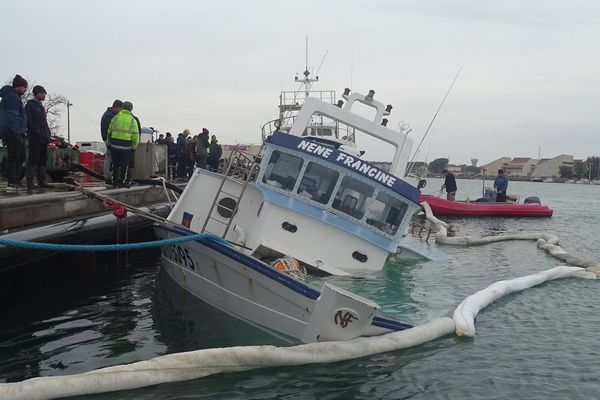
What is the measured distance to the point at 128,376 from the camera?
19.3ft

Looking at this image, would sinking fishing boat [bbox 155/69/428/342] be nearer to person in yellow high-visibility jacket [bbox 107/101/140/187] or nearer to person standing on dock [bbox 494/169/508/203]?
person in yellow high-visibility jacket [bbox 107/101/140/187]

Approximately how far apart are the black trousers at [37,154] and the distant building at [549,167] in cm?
18463

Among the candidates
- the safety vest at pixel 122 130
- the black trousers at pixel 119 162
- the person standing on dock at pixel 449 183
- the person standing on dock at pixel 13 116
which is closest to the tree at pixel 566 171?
the person standing on dock at pixel 449 183

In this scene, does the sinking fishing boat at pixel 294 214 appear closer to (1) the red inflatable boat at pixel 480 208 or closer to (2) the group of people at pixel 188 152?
(2) the group of people at pixel 188 152

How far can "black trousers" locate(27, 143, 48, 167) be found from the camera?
1138 centimetres

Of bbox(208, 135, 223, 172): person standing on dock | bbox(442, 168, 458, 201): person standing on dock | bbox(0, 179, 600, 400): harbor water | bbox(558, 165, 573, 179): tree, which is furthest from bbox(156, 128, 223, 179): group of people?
bbox(558, 165, 573, 179): tree

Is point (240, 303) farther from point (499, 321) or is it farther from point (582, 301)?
point (582, 301)

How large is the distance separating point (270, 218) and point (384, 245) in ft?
6.34

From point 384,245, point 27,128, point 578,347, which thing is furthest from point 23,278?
point 578,347

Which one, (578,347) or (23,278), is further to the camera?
(23,278)

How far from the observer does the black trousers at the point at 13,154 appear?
10.6m

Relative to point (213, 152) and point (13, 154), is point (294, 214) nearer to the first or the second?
point (13, 154)

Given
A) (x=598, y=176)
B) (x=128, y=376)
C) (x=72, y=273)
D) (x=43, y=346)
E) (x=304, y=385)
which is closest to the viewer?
(x=128, y=376)

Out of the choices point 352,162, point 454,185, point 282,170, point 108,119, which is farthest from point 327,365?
point 454,185
